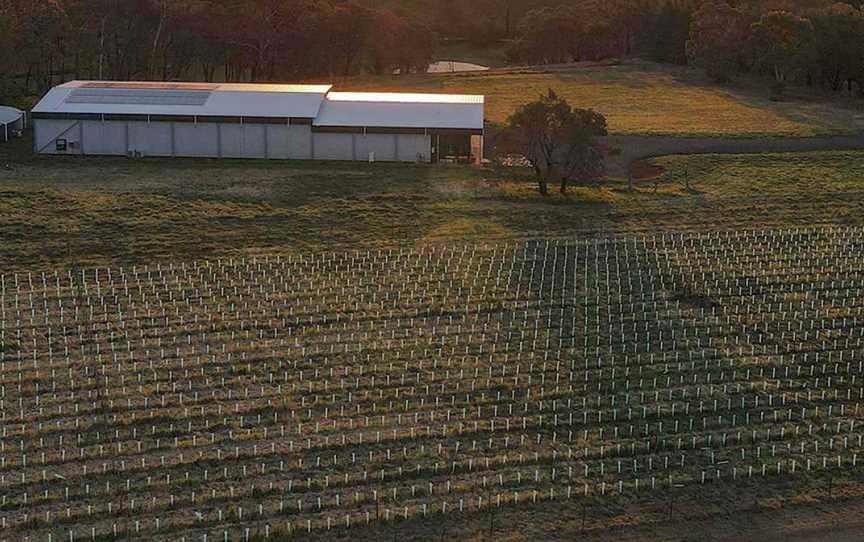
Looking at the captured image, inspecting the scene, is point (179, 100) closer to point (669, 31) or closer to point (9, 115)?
point (9, 115)

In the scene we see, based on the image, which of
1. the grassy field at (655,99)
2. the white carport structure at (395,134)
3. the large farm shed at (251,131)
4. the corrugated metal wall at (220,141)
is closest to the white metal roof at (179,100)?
the large farm shed at (251,131)

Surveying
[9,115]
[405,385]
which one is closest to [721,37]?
[9,115]

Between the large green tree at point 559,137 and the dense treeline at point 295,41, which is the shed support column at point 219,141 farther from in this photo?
the dense treeline at point 295,41

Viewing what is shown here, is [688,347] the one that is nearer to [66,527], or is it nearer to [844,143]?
[66,527]

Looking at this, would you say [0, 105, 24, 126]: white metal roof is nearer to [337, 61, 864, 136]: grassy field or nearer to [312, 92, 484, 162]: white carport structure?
[312, 92, 484, 162]: white carport structure

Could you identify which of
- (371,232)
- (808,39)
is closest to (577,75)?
(808,39)
